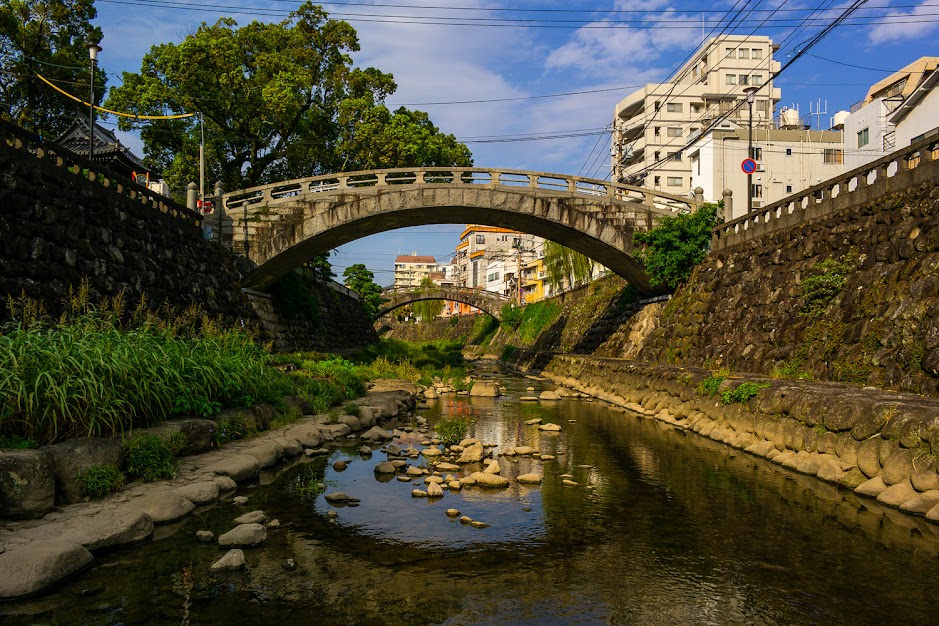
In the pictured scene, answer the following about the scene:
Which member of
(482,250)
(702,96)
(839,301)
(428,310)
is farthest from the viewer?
(482,250)

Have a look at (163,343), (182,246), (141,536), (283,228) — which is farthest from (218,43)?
(141,536)

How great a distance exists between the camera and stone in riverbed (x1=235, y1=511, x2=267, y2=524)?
23.3 ft

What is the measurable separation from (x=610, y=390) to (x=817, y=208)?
929 centimetres

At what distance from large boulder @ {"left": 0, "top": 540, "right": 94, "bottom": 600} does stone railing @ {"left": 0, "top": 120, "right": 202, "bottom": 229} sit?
392 inches

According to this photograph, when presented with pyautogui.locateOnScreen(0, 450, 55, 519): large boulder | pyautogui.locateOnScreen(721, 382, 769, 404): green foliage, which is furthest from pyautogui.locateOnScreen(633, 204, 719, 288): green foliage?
pyautogui.locateOnScreen(0, 450, 55, 519): large boulder

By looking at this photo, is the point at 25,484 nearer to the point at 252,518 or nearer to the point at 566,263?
the point at 252,518

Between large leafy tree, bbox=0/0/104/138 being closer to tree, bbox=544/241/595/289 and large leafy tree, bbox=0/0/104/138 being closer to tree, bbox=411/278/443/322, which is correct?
tree, bbox=544/241/595/289

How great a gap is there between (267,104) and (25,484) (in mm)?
25674

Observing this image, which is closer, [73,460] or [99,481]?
[73,460]

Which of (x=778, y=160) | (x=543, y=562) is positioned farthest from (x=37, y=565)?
(x=778, y=160)

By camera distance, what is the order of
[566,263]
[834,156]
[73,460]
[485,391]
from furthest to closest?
1. [834,156]
2. [566,263]
3. [485,391]
4. [73,460]

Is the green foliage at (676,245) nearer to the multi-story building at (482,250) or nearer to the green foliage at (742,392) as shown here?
→ the green foliage at (742,392)

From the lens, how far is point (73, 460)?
7.11 meters

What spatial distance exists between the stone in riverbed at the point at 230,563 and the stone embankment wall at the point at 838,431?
25.5ft
